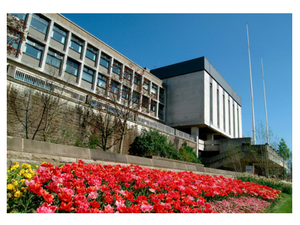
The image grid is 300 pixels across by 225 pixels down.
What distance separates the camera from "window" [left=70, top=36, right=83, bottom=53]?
23.7 meters

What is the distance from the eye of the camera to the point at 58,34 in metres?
22.3

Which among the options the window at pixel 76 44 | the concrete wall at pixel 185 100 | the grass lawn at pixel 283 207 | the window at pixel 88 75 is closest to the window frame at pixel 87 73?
the window at pixel 88 75

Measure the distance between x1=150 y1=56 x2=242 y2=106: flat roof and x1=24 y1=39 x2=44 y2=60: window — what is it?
82.7 ft

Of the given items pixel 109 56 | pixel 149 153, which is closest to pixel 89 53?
pixel 109 56

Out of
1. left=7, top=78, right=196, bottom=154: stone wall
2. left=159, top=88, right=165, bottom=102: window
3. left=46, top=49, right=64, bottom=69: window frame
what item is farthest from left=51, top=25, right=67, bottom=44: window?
left=159, top=88, right=165, bottom=102: window

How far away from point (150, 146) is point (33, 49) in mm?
15049

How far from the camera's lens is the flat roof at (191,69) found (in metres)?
37.2

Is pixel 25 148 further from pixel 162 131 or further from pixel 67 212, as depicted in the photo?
pixel 162 131

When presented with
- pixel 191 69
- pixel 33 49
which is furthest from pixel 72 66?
pixel 191 69

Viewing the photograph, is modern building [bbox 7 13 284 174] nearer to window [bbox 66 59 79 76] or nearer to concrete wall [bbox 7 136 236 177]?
window [bbox 66 59 79 76]

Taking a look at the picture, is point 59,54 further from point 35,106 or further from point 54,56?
point 35,106

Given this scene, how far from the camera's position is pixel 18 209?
2.47 m

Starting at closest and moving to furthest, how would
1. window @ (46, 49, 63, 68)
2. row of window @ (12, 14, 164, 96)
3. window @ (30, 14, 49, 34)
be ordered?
1. row of window @ (12, 14, 164, 96)
2. window @ (30, 14, 49, 34)
3. window @ (46, 49, 63, 68)

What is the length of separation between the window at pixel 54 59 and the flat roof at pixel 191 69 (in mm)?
23240
